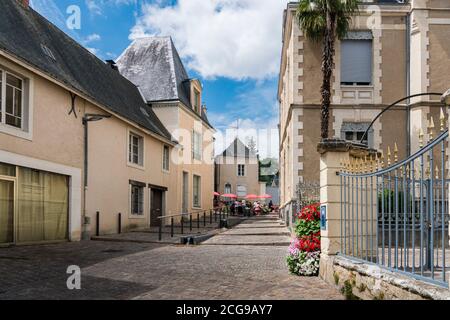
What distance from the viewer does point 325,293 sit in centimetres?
643

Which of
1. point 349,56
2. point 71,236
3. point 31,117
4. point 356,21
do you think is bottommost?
point 71,236

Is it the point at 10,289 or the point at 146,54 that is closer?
the point at 10,289

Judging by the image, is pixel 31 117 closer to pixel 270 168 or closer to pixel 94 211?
pixel 94 211

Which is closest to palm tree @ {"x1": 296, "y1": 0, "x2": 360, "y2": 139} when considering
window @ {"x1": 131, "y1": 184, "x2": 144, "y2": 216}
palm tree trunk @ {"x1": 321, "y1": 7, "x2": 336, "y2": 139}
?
palm tree trunk @ {"x1": 321, "y1": 7, "x2": 336, "y2": 139}

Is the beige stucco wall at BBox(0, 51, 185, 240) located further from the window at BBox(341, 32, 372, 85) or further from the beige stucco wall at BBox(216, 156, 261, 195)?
the beige stucco wall at BBox(216, 156, 261, 195)

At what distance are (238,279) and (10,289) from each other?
11.0 ft

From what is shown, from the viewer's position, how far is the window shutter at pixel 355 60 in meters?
17.9

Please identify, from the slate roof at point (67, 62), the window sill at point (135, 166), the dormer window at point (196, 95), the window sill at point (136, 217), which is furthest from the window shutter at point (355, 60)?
the dormer window at point (196, 95)

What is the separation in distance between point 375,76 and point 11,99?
1253cm

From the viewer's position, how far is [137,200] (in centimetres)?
2041

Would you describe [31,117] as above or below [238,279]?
above

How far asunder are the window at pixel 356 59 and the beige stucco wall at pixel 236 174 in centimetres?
3280

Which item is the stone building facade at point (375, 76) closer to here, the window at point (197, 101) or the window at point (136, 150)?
the window at point (136, 150)

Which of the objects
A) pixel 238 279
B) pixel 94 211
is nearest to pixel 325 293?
pixel 238 279
